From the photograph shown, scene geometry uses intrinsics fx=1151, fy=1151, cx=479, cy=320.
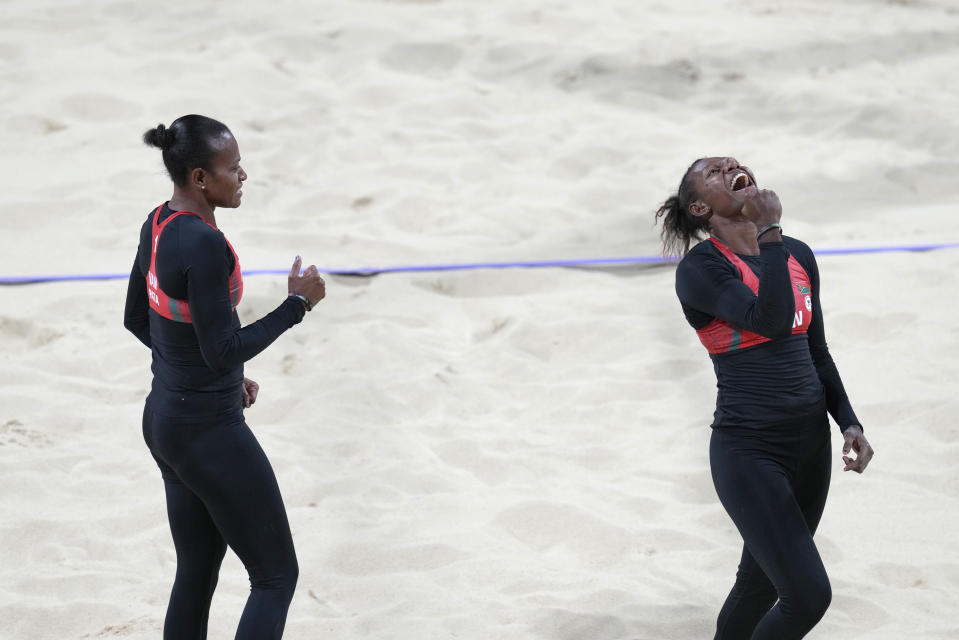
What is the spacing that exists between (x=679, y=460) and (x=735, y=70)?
496 cm

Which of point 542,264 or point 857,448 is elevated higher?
point 857,448

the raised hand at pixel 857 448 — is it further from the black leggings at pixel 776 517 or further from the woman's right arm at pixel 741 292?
the woman's right arm at pixel 741 292

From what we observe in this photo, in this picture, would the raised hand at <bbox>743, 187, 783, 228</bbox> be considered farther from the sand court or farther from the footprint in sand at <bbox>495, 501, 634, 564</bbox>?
the footprint in sand at <bbox>495, 501, 634, 564</bbox>

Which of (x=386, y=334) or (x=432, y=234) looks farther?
(x=432, y=234)

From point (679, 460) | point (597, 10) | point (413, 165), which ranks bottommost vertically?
point (679, 460)

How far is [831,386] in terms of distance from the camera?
3068 mm

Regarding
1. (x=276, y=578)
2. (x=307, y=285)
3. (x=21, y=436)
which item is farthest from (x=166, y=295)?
(x=21, y=436)

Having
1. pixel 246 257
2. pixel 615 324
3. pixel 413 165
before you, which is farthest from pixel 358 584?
pixel 413 165

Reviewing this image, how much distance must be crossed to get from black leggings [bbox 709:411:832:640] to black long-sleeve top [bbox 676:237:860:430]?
0.17ft

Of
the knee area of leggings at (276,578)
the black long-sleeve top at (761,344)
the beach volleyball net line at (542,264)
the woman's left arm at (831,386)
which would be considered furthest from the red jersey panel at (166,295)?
the beach volleyball net line at (542,264)

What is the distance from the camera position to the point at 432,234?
22.4ft

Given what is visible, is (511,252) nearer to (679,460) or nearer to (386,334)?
(386,334)

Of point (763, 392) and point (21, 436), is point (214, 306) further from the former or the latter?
point (21, 436)

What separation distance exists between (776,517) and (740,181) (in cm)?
87
